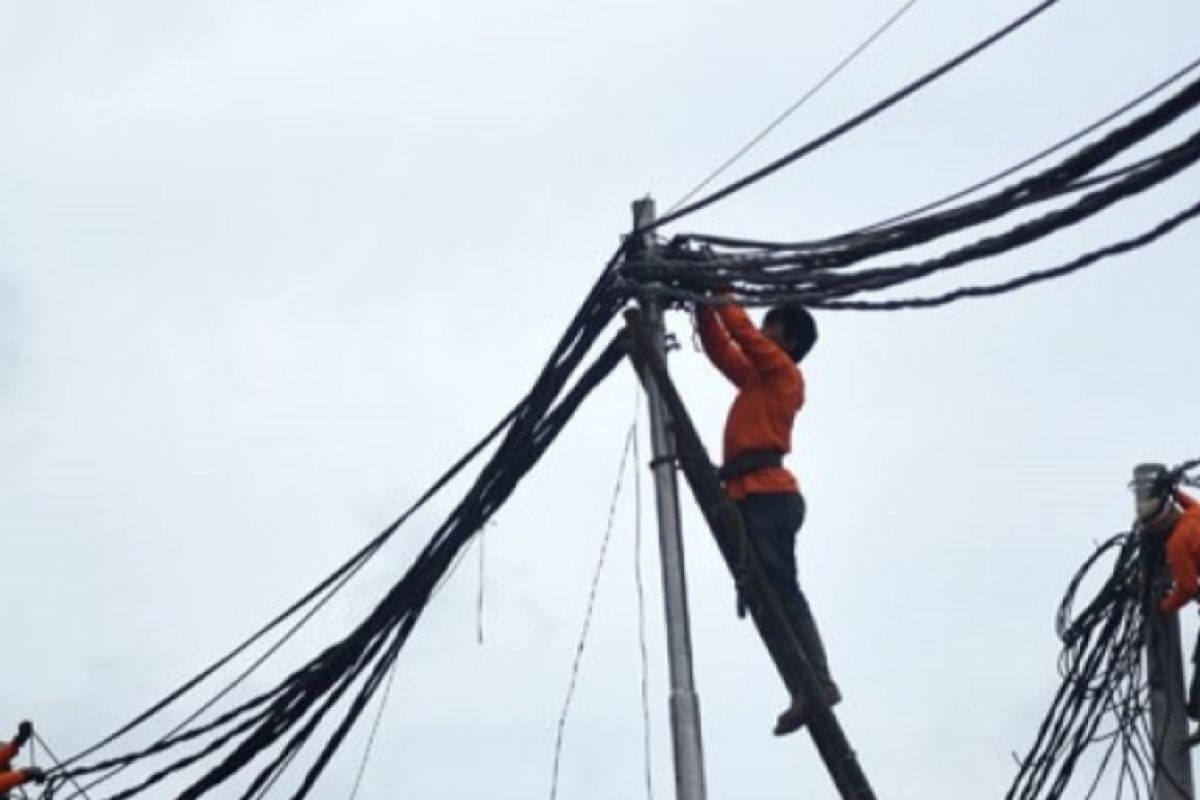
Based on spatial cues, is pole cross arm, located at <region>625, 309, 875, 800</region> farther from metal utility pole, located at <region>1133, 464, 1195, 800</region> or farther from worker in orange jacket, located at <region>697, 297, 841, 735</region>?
metal utility pole, located at <region>1133, 464, 1195, 800</region>

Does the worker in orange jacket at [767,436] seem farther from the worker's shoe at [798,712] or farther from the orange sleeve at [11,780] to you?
the orange sleeve at [11,780]

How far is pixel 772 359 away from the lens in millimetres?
13578

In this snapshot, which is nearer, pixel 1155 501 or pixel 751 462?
pixel 751 462

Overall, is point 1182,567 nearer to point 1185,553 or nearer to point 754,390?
point 1185,553

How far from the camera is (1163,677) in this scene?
1947cm

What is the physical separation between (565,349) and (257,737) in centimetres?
255

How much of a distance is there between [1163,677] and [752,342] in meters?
6.83

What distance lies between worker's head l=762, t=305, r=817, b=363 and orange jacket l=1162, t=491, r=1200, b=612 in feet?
19.8

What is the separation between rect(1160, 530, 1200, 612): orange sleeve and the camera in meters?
19.2

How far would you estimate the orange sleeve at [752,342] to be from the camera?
13539mm

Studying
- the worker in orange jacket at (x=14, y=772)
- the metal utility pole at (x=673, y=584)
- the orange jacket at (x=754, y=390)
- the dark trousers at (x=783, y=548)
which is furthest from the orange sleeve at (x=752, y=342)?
the worker in orange jacket at (x=14, y=772)

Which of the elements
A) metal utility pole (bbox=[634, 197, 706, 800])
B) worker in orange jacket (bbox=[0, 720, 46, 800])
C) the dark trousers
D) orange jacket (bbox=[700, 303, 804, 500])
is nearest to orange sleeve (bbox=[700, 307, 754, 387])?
orange jacket (bbox=[700, 303, 804, 500])

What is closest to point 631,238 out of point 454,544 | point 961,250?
point 454,544

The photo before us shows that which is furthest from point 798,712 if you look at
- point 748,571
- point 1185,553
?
point 1185,553
